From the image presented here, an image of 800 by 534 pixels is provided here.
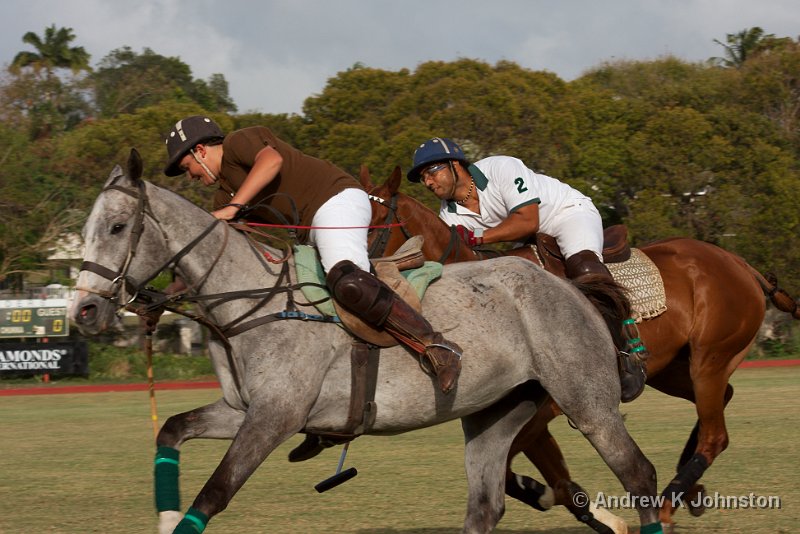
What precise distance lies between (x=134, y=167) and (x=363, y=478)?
16.8 ft

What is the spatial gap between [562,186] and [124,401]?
14786 millimetres

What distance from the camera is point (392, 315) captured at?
5.10 metres

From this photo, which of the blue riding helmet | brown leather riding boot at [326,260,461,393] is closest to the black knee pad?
brown leather riding boot at [326,260,461,393]

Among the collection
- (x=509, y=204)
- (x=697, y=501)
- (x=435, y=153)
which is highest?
(x=435, y=153)

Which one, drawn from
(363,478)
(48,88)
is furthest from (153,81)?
(363,478)

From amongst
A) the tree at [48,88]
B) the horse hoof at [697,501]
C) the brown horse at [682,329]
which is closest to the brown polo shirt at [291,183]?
the brown horse at [682,329]

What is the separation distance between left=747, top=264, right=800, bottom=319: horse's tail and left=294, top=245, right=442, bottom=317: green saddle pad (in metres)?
3.43

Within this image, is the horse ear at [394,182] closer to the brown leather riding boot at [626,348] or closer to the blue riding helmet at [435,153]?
the blue riding helmet at [435,153]

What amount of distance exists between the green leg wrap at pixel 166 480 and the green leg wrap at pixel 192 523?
0.30 metres

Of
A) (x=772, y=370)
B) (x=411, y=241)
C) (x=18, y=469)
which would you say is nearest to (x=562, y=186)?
(x=411, y=241)

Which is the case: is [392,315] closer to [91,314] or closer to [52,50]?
[91,314]

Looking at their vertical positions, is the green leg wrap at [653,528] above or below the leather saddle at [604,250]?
below

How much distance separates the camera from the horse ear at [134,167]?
16.0 ft

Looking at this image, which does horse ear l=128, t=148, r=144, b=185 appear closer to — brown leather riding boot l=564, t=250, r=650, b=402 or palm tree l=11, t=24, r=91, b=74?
brown leather riding boot l=564, t=250, r=650, b=402
